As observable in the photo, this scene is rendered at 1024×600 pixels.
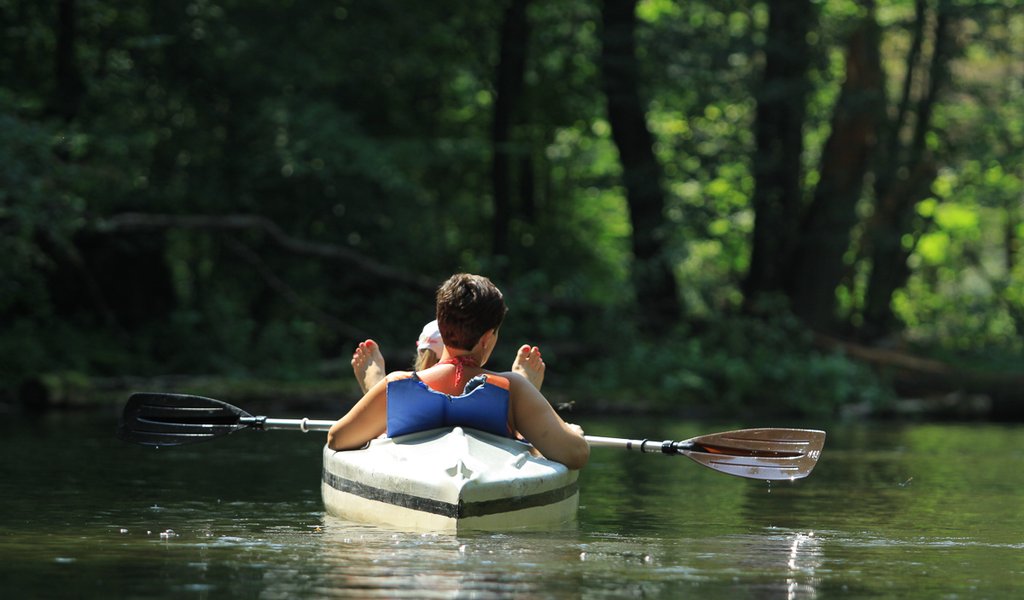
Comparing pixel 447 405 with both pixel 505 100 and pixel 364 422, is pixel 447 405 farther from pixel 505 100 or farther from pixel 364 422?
pixel 505 100

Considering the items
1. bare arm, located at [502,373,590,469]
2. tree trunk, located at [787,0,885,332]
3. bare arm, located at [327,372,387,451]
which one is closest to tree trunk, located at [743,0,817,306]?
tree trunk, located at [787,0,885,332]

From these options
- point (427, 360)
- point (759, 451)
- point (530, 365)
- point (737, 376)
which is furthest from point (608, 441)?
point (737, 376)

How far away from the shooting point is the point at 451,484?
6.93 metres

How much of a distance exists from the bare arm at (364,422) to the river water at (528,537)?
409 millimetres

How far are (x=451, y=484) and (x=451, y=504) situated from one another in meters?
0.09

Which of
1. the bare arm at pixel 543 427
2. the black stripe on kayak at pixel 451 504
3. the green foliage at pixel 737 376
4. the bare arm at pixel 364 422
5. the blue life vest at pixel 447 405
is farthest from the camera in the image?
the green foliage at pixel 737 376

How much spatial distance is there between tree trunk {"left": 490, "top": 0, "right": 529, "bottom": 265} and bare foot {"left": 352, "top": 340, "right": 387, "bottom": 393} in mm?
15491

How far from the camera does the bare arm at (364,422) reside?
306 inches

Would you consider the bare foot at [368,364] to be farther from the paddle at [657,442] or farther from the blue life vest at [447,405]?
the blue life vest at [447,405]

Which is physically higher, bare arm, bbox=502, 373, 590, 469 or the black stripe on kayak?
bare arm, bbox=502, 373, 590, 469

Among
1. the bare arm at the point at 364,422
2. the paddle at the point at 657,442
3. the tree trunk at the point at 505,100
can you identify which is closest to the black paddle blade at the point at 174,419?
the paddle at the point at 657,442

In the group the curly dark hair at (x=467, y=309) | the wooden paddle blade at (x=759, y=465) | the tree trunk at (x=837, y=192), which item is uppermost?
the tree trunk at (x=837, y=192)

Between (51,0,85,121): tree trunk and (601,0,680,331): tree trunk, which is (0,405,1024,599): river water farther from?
(601,0,680,331): tree trunk

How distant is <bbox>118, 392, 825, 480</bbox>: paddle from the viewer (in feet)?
28.2
